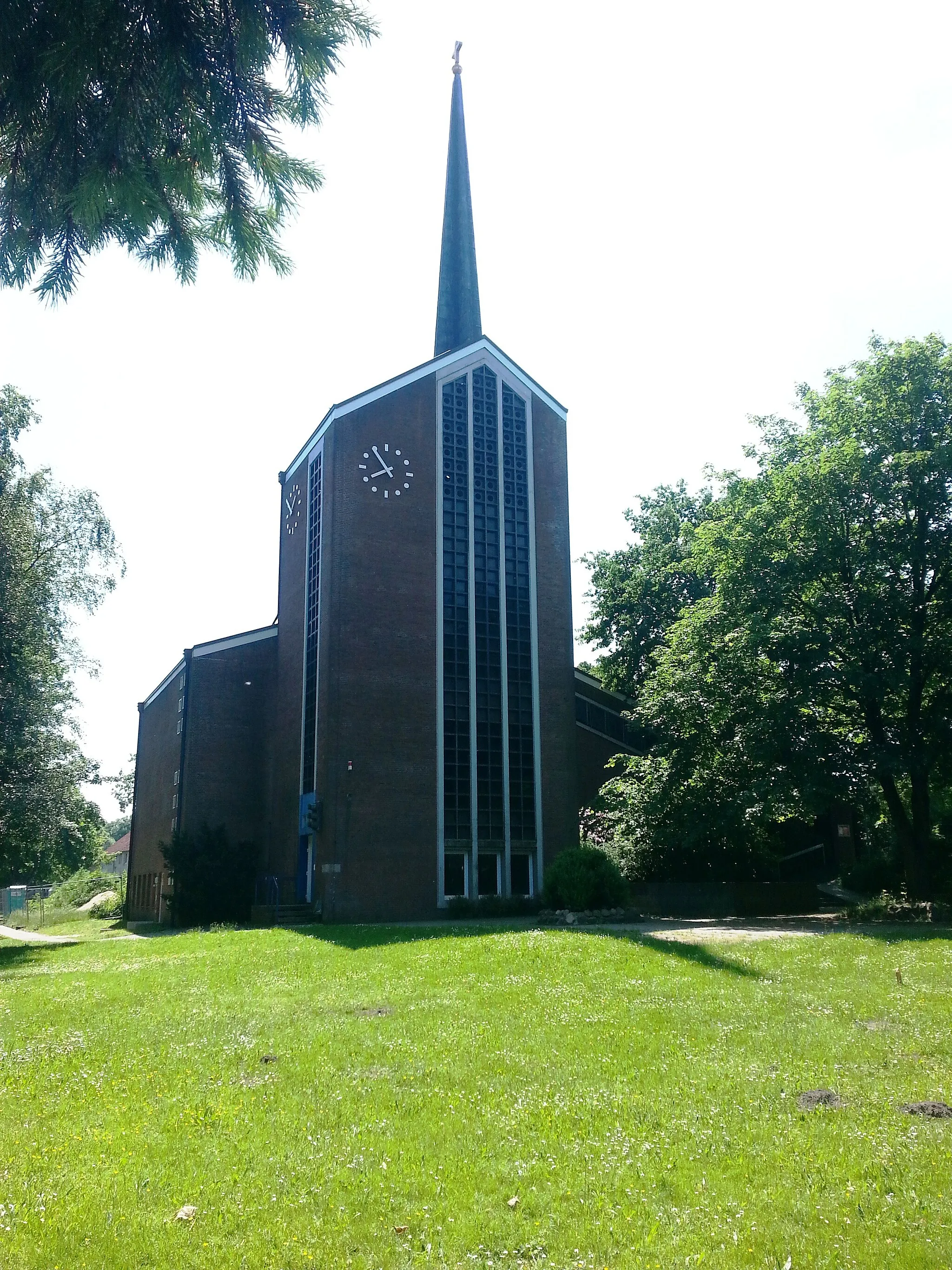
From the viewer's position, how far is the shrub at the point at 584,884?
75.7 feet

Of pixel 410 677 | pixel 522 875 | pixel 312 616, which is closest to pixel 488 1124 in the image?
pixel 410 677

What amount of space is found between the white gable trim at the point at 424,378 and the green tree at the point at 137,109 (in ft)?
88.2

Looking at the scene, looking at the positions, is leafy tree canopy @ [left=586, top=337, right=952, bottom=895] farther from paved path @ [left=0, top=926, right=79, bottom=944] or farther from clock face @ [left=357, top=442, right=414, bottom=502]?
paved path @ [left=0, top=926, right=79, bottom=944]

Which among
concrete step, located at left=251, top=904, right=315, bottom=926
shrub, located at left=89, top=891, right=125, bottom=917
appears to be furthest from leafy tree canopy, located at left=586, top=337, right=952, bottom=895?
shrub, located at left=89, top=891, right=125, bottom=917

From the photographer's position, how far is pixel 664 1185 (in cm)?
617

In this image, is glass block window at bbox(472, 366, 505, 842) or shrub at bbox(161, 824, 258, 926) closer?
glass block window at bbox(472, 366, 505, 842)

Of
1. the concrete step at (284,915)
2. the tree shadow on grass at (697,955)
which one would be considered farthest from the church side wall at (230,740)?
the tree shadow on grass at (697,955)

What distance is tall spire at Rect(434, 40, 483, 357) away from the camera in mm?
39156

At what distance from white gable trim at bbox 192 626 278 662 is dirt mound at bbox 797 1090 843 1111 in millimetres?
30941

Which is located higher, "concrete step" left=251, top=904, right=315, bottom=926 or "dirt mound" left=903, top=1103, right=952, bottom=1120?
"concrete step" left=251, top=904, right=315, bottom=926

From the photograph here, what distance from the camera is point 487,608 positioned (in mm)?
32906

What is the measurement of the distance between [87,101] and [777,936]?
18347 millimetres

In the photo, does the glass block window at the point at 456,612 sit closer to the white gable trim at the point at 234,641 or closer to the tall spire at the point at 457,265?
the tall spire at the point at 457,265

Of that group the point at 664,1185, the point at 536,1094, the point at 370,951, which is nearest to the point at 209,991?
the point at 370,951
